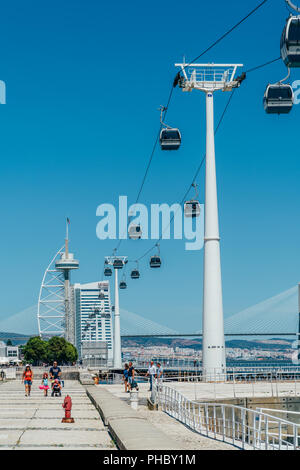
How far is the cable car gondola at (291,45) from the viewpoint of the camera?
64.3 ft

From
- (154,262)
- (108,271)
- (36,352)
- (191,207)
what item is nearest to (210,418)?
(191,207)

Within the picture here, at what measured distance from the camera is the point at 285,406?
33.5 m

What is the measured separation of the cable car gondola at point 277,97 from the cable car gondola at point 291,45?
6874 millimetres

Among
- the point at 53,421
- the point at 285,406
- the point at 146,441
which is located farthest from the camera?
the point at 285,406

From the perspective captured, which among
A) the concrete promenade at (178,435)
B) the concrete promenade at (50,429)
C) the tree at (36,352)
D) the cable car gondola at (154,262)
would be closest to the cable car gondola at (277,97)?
the concrete promenade at (178,435)

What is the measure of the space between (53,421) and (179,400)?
4.16 m

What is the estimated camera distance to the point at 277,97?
87.9 ft

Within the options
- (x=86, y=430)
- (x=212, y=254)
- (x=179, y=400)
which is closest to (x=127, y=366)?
(x=212, y=254)

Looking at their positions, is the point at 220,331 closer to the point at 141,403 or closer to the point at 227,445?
the point at 141,403

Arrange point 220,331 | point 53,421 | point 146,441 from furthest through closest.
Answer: point 220,331, point 53,421, point 146,441

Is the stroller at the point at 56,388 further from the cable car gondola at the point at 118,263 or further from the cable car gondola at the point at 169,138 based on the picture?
the cable car gondola at the point at 118,263

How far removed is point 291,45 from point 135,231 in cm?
3553

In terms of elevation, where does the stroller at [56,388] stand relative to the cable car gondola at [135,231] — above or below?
below
